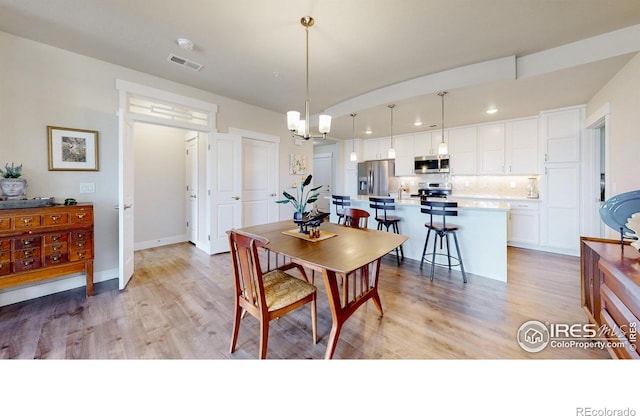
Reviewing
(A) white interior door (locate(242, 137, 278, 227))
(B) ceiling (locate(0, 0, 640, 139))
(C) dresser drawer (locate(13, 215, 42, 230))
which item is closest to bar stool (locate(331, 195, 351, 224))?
(A) white interior door (locate(242, 137, 278, 227))

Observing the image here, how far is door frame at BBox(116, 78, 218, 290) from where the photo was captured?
2.59 metres

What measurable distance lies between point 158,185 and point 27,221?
7.81ft

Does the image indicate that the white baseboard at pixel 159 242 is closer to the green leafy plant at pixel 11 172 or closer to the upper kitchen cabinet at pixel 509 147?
the green leafy plant at pixel 11 172

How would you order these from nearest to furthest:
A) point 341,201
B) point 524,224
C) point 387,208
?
point 387,208, point 341,201, point 524,224

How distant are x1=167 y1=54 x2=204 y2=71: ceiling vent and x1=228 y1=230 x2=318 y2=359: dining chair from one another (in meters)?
2.44

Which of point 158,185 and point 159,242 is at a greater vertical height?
point 158,185

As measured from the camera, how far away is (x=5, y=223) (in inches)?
81.3

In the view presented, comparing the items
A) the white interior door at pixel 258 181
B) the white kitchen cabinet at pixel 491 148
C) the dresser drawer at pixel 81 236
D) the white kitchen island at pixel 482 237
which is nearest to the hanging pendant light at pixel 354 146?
the white interior door at pixel 258 181

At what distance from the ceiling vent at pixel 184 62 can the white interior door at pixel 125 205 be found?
2.97ft

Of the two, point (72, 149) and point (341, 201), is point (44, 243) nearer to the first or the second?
point (72, 149)

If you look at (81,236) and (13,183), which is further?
(81,236)

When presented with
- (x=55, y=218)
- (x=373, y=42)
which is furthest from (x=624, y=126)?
(x=55, y=218)

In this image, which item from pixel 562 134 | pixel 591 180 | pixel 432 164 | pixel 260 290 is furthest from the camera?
pixel 432 164
